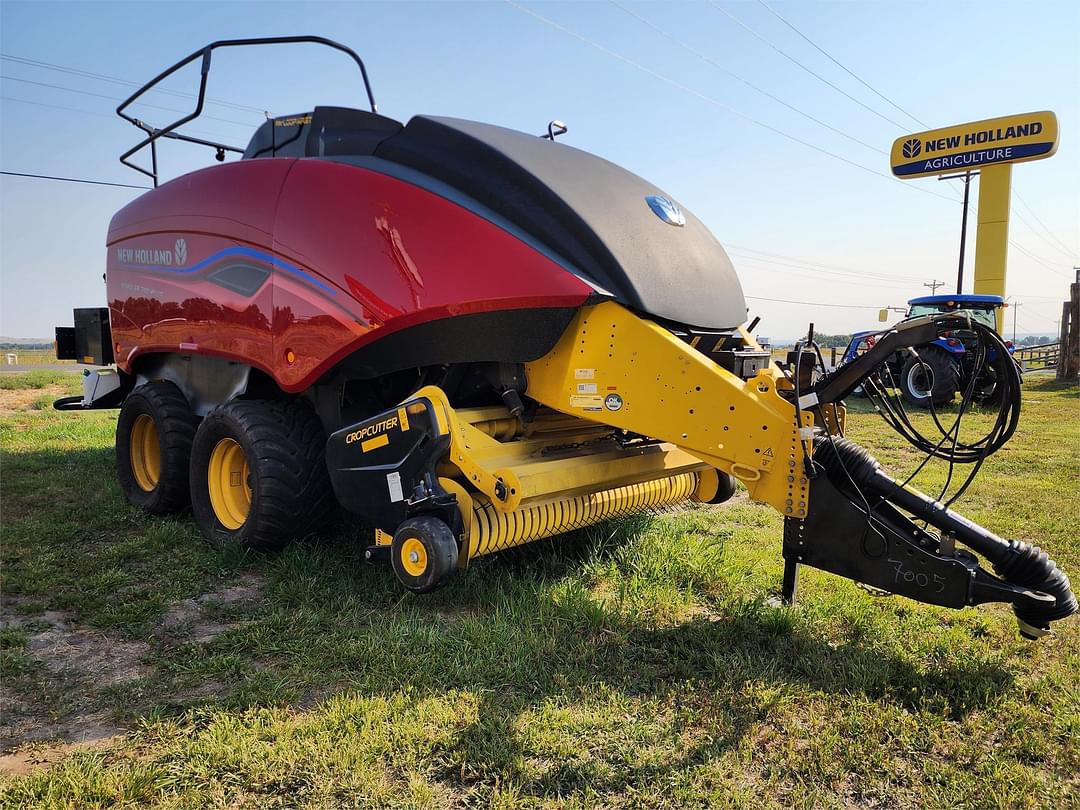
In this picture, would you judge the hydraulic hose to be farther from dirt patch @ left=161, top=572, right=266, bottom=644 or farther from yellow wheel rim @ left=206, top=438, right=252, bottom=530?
yellow wheel rim @ left=206, top=438, right=252, bottom=530

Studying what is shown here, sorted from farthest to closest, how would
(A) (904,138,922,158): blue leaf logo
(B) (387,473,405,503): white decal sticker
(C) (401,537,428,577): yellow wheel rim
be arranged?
(A) (904,138,922,158): blue leaf logo, (B) (387,473,405,503): white decal sticker, (C) (401,537,428,577): yellow wheel rim

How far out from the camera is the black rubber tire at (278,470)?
3.93 m

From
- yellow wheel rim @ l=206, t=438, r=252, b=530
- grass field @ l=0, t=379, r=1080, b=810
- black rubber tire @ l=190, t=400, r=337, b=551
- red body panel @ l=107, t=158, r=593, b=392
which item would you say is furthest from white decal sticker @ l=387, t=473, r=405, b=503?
yellow wheel rim @ l=206, t=438, r=252, b=530

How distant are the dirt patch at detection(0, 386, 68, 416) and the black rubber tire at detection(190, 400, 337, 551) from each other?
8.00m

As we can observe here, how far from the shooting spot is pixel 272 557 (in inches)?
159

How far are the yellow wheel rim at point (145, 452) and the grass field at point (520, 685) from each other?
3.29 ft

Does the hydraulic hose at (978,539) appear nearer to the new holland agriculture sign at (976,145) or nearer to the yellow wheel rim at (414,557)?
the yellow wheel rim at (414,557)

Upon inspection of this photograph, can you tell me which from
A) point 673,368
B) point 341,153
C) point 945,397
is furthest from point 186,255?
point 945,397

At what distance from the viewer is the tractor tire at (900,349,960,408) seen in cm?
1017

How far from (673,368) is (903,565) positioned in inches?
44.6

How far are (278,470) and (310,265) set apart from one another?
3.36 ft

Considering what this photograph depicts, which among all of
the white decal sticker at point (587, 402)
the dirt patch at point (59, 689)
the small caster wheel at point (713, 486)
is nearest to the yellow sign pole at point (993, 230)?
the small caster wheel at point (713, 486)

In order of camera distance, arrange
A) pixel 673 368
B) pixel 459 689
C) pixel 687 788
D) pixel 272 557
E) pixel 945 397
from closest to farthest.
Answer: pixel 687 788 < pixel 459 689 < pixel 673 368 < pixel 272 557 < pixel 945 397

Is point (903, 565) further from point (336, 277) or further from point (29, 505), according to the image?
point (29, 505)
